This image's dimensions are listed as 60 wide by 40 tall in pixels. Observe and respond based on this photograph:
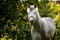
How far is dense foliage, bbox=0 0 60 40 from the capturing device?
26.0 feet

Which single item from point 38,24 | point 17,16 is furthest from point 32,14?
point 17,16

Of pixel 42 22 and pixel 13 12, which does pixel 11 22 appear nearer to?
pixel 13 12

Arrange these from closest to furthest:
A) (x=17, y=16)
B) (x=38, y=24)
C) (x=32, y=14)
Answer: (x=32, y=14), (x=38, y=24), (x=17, y=16)

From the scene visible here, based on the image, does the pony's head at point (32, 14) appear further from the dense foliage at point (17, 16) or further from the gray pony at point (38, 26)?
the dense foliage at point (17, 16)

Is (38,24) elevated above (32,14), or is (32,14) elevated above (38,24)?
(32,14)

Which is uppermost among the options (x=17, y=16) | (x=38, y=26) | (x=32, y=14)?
(x=32, y=14)

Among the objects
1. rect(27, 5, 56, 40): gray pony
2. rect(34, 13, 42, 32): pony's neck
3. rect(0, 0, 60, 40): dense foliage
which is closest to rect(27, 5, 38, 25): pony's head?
rect(27, 5, 56, 40): gray pony

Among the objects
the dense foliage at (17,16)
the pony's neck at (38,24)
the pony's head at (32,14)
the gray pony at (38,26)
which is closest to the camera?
the pony's head at (32,14)

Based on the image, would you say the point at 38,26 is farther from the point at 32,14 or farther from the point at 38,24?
the point at 32,14

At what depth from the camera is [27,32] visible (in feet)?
26.0

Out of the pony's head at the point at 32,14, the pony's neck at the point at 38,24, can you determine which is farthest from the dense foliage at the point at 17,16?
the pony's head at the point at 32,14

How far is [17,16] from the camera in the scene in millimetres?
8250

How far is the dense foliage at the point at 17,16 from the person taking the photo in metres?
7.92

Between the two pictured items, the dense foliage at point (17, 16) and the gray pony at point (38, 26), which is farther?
the dense foliage at point (17, 16)
